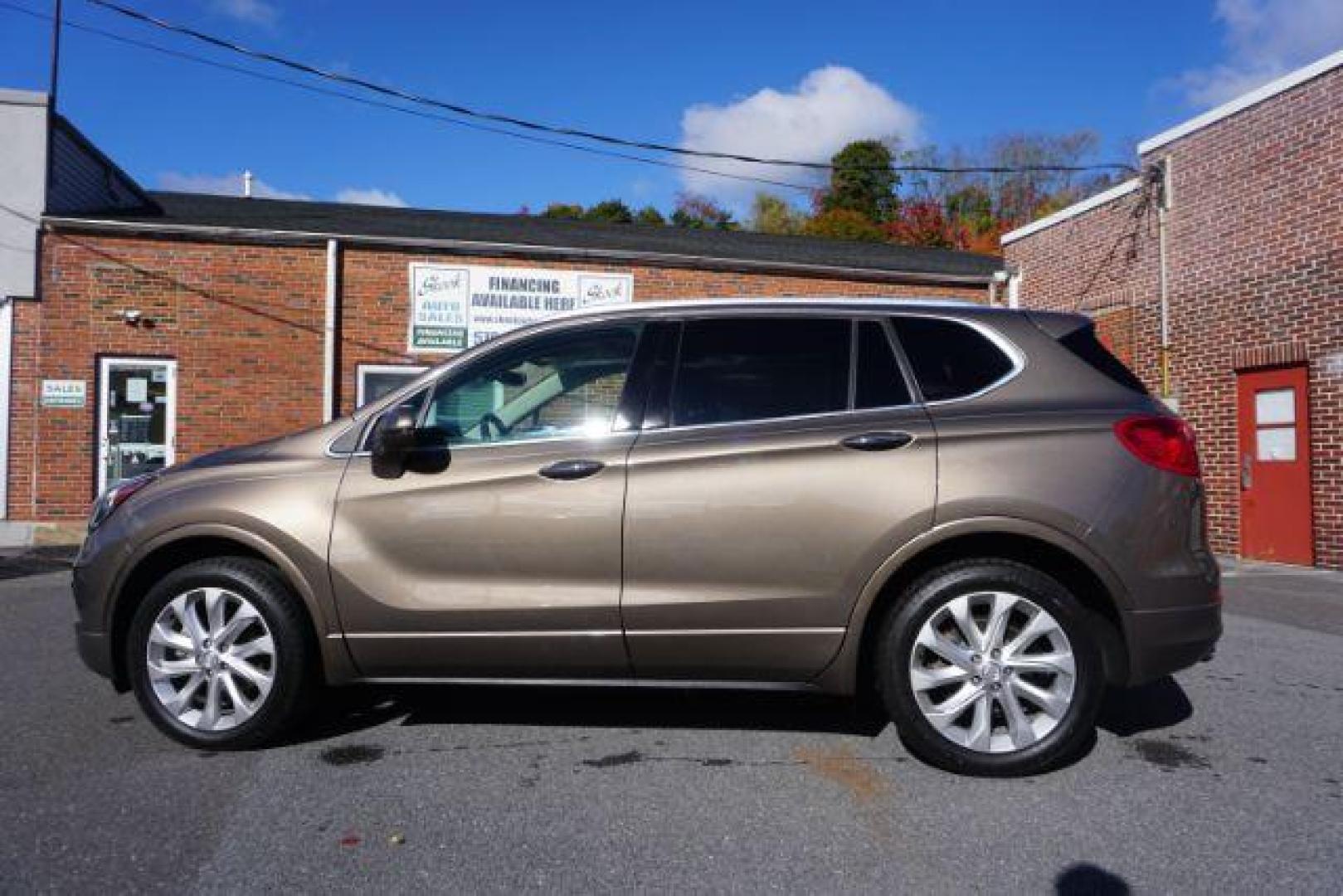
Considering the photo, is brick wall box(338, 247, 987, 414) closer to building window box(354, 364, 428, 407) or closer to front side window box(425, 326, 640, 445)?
building window box(354, 364, 428, 407)

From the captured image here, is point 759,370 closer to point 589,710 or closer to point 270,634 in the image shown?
point 589,710

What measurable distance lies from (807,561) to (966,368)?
40.4 inches

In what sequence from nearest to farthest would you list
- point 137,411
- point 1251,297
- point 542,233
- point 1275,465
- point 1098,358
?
point 1098,358 → point 1275,465 → point 1251,297 → point 137,411 → point 542,233

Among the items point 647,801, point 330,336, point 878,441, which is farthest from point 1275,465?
point 330,336

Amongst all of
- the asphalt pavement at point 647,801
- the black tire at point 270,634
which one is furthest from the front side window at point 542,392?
the asphalt pavement at point 647,801

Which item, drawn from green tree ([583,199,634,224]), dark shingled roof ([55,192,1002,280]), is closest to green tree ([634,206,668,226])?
green tree ([583,199,634,224])

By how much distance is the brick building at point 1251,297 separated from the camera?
32.9ft

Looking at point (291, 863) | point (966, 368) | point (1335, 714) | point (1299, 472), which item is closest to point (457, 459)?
point (291, 863)

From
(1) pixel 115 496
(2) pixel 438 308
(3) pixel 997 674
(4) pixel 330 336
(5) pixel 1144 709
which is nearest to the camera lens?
(3) pixel 997 674

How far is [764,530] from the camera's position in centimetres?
355

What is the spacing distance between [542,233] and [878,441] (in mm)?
12689

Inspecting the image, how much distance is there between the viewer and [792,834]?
3.03 metres

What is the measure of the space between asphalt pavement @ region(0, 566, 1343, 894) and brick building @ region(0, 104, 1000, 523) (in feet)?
28.5

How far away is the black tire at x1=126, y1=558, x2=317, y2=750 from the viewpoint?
373 cm
